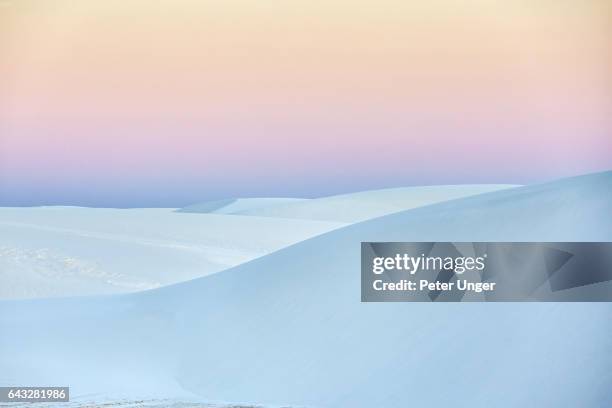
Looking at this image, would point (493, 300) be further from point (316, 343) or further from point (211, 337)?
point (211, 337)


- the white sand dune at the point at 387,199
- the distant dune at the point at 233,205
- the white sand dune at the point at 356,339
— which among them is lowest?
the white sand dune at the point at 356,339

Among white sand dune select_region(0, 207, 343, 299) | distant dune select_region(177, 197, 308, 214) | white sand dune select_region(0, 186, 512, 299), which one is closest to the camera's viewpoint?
distant dune select_region(177, 197, 308, 214)

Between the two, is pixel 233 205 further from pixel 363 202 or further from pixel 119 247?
pixel 119 247

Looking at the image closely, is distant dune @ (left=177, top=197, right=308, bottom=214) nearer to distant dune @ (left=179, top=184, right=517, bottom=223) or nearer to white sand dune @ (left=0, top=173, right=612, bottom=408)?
distant dune @ (left=179, top=184, right=517, bottom=223)

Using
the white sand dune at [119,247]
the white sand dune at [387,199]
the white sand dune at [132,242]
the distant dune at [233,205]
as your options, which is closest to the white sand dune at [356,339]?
the white sand dune at [387,199]

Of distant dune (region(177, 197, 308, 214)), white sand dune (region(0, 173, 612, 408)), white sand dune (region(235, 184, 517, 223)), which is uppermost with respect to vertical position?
distant dune (region(177, 197, 308, 214))

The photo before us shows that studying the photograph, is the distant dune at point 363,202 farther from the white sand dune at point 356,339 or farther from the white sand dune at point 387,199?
the white sand dune at point 356,339

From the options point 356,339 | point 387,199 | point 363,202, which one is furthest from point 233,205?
point 356,339

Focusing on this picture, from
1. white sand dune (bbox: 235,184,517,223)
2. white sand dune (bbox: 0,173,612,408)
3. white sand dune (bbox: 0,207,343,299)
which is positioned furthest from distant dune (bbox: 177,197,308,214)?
white sand dune (bbox: 0,173,612,408)
